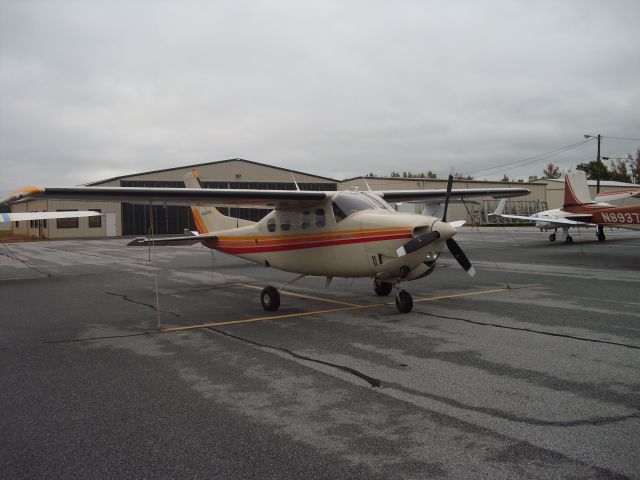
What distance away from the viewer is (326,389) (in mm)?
5266

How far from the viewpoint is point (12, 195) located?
850 cm

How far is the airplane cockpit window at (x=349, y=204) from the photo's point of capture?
984 centimetres

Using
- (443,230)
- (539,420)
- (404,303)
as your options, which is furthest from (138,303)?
(539,420)

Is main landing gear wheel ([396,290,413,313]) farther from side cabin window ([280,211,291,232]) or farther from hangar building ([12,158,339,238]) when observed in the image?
hangar building ([12,158,339,238])

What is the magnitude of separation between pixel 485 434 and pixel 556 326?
4.82 m

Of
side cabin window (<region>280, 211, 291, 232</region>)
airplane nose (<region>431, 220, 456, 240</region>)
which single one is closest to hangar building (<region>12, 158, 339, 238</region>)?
side cabin window (<region>280, 211, 291, 232</region>)

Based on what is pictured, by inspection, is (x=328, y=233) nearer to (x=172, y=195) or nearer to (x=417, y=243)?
(x=417, y=243)

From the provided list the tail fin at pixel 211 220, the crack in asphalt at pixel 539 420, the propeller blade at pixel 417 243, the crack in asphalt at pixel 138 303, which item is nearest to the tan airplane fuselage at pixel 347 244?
the propeller blade at pixel 417 243

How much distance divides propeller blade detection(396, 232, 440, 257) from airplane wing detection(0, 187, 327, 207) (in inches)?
93.6

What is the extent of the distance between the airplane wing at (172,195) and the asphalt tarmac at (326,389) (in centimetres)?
235

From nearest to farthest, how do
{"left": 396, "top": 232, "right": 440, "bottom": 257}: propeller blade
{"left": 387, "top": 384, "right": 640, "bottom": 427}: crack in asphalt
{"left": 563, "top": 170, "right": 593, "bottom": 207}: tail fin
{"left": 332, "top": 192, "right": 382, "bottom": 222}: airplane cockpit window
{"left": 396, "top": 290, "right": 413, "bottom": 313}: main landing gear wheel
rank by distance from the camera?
{"left": 387, "top": 384, "right": 640, "bottom": 427}: crack in asphalt < {"left": 396, "top": 232, "right": 440, "bottom": 257}: propeller blade < {"left": 396, "top": 290, "right": 413, "bottom": 313}: main landing gear wheel < {"left": 332, "top": 192, "right": 382, "bottom": 222}: airplane cockpit window < {"left": 563, "top": 170, "right": 593, "bottom": 207}: tail fin

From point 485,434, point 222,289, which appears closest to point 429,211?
point 222,289

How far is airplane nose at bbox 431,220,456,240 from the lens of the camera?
27.5 feet

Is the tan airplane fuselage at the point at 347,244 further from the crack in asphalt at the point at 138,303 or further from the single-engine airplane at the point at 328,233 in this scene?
the crack in asphalt at the point at 138,303
